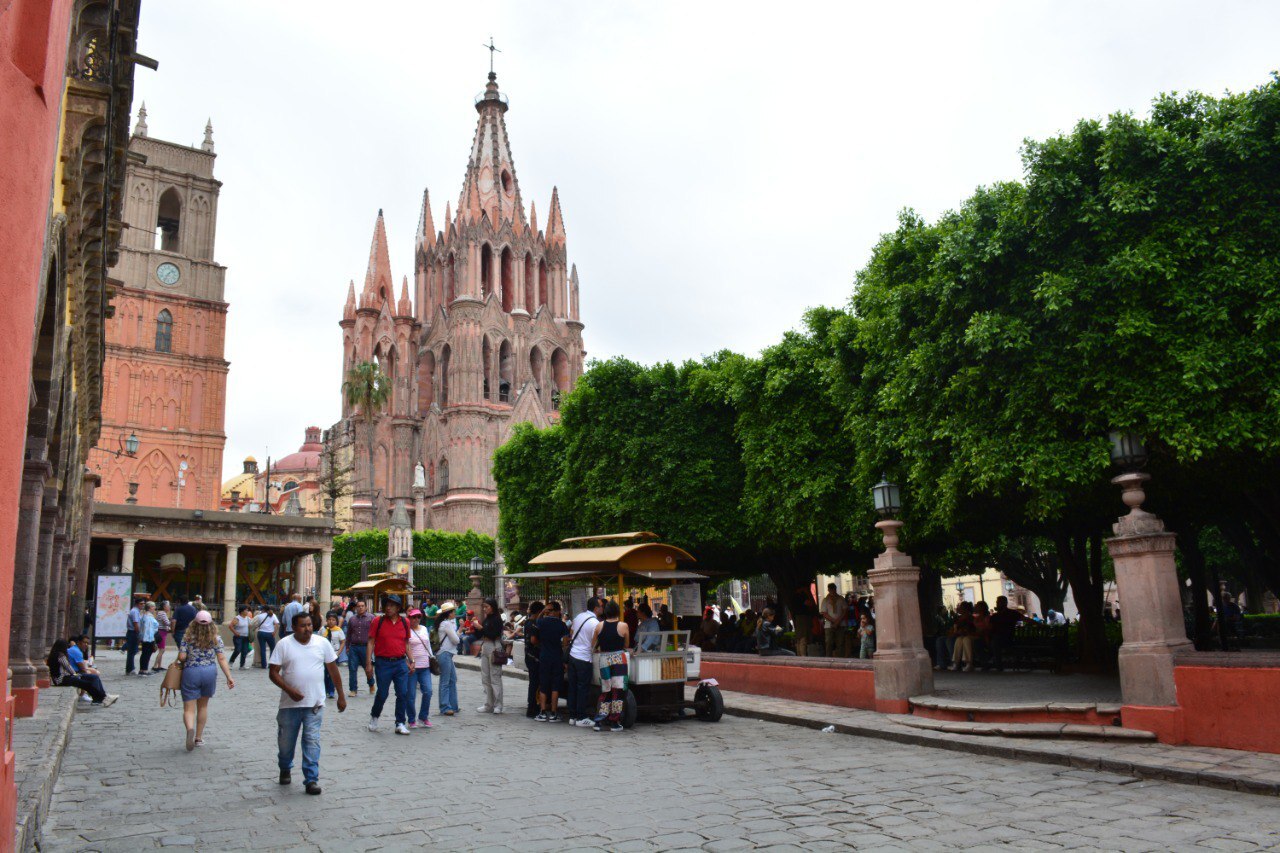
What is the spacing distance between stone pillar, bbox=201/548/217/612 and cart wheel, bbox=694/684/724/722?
2931 cm

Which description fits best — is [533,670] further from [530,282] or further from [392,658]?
[530,282]

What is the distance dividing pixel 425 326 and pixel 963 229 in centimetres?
6047

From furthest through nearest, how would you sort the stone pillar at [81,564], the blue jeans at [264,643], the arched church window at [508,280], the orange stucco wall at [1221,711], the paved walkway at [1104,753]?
1. the arched church window at [508,280]
2. the stone pillar at [81,564]
3. the blue jeans at [264,643]
4. the orange stucco wall at [1221,711]
5. the paved walkway at [1104,753]

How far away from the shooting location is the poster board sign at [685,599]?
16375mm

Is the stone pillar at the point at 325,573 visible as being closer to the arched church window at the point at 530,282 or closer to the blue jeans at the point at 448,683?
the blue jeans at the point at 448,683

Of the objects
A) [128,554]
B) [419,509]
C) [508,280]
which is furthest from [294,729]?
[508,280]

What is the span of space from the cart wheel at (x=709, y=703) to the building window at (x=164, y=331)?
147ft

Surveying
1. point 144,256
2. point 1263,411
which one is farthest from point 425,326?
point 1263,411

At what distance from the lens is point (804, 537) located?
19.1m

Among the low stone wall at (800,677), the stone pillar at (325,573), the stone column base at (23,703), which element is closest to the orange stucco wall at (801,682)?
the low stone wall at (800,677)

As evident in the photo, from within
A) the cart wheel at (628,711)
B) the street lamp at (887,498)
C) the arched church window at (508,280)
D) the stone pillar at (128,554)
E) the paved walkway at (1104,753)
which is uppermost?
the arched church window at (508,280)

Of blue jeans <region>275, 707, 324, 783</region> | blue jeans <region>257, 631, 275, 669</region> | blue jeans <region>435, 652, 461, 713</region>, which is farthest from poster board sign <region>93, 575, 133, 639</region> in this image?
blue jeans <region>275, 707, 324, 783</region>

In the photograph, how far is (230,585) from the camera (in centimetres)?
3494

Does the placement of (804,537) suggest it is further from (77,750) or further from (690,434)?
(77,750)
